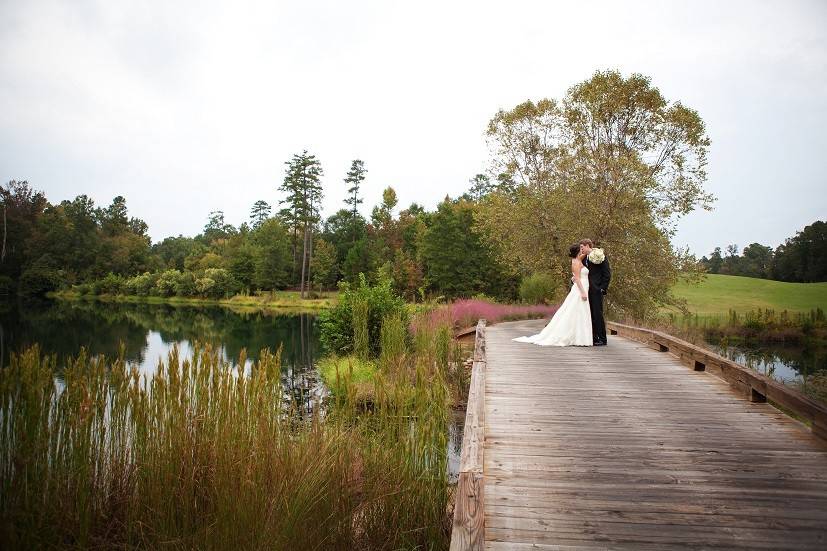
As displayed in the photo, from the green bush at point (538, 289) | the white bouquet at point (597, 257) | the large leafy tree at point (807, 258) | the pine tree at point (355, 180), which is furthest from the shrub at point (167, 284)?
the large leafy tree at point (807, 258)

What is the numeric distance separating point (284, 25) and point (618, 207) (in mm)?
21105

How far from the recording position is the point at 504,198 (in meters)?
23.5

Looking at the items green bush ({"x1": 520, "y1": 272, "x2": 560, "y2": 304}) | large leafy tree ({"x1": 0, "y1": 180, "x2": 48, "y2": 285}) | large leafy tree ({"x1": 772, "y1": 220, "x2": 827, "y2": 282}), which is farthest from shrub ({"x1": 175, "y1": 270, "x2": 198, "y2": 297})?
large leafy tree ({"x1": 772, "y1": 220, "x2": 827, "y2": 282})

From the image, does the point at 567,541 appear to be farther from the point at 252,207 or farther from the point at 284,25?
the point at 252,207

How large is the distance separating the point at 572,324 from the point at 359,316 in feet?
19.4

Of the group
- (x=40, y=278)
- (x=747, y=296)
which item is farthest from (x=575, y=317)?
(x=40, y=278)

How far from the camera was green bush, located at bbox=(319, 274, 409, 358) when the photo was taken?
13875 mm

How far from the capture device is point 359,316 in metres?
13.4

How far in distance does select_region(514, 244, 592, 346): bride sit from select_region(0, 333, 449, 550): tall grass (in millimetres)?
7462

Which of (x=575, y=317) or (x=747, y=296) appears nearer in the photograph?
(x=575, y=317)

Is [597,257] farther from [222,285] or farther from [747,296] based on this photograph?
[222,285]

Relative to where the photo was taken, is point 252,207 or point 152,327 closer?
point 152,327

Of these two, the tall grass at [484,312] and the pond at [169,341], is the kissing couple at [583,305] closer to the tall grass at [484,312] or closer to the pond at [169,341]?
the pond at [169,341]

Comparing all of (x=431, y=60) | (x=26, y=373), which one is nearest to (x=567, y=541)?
(x=26, y=373)
